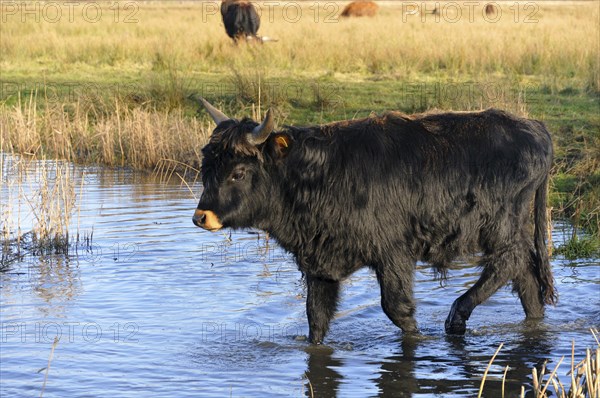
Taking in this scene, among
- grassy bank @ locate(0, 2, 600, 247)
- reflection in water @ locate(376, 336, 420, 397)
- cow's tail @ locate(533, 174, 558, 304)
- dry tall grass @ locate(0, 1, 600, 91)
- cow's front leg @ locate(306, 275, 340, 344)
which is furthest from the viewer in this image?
dry tall grass @ locate(0, 1, 600, 91)

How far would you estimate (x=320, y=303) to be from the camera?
5.81m

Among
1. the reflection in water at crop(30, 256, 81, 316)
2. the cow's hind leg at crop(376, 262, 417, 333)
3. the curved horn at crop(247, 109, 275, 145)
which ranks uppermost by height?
the curved horn at crop(247, 109, 275, 145)

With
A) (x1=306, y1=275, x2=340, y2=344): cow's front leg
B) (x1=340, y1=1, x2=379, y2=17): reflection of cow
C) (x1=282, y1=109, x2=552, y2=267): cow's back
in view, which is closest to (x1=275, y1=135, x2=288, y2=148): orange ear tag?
(x1=282, y1=109, x2=552, y2=267): cow's back

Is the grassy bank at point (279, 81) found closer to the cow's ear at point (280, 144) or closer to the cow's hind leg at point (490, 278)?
the cow's hind leg at point (490, 278)

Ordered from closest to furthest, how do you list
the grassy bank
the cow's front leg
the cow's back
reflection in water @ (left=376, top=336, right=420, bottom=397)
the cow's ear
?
reflection in water @ (left=376, top=336, right=420, bottom=397), the cow's ear, the cow's back, the cow's front leg, the grassy bank

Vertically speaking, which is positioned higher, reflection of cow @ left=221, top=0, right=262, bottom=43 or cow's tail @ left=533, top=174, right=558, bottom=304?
reflection of cow @ left=221, top=0, right=262, bottom=43

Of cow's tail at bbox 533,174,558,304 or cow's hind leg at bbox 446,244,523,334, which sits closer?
cow's hind leg at bbox 446,244,523,334

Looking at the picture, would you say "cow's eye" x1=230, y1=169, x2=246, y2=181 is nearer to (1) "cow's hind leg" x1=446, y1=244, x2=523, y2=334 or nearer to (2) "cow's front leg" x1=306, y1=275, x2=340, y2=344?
(2) "cow's front leg" x1=306, y1=275, x2=340, y2=344

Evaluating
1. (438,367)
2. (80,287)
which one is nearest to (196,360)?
(438,367)

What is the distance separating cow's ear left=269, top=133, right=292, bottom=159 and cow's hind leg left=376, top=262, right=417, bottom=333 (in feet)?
2.81

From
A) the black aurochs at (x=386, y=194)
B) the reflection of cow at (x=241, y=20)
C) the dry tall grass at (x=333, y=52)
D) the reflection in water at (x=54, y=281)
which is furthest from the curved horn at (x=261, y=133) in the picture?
the reflection of cow at (x=241, y=20)

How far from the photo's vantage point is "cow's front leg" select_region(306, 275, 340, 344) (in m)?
5.78

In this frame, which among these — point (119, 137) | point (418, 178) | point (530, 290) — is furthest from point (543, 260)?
point (119, 137)

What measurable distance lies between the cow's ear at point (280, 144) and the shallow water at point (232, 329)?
118cm
